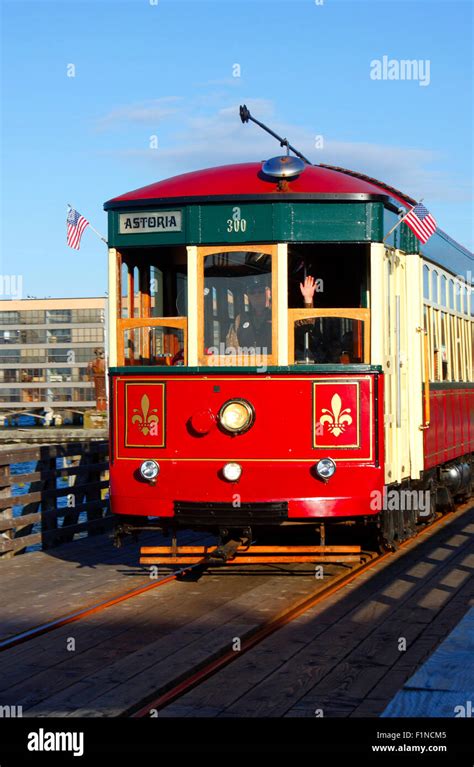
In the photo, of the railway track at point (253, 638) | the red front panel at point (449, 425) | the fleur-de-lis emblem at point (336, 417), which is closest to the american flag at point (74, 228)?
the fleur-de-lis emblem at point (336, 417)

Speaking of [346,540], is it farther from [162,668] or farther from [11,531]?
[162,668]

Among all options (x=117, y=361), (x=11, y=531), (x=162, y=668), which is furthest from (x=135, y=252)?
(x=162, y=668)

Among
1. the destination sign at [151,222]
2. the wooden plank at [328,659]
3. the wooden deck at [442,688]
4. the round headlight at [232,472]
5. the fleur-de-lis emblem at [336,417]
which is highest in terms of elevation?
the destination sign at [151,222]

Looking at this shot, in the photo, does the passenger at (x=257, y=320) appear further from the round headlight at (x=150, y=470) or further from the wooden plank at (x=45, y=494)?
the wooden plank at (x=45, y=494)

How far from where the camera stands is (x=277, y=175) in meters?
10.5

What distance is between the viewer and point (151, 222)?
10742 millimetres

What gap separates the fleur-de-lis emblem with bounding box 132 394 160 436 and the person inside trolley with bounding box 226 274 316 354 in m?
0.90

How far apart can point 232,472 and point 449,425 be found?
16.1 ft

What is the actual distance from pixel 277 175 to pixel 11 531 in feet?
16.1

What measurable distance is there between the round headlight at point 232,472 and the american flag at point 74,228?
247 centimetres

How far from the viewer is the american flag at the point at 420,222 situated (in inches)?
447

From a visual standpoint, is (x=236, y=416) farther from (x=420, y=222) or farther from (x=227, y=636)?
(x=420, y=222)

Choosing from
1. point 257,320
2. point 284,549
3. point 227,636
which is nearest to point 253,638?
point 227,636
